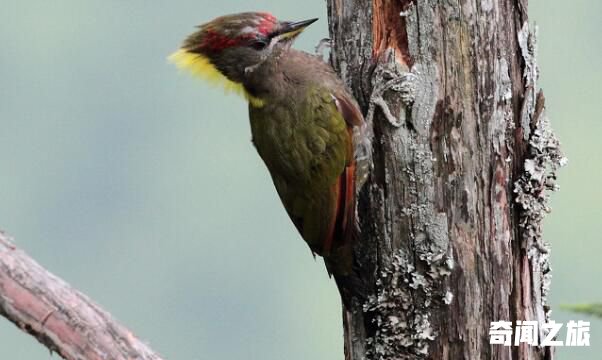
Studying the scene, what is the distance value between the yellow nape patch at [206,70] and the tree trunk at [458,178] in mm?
1122

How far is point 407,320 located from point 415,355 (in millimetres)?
156

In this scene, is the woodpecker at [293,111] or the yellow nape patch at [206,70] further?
the yellow nape patch at [206,70]

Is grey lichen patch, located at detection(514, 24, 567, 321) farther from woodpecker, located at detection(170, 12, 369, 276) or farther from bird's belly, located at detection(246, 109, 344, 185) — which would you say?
bird's belly, located at detection(246, 109, 344, 185)

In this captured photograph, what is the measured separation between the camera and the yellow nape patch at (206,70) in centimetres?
631

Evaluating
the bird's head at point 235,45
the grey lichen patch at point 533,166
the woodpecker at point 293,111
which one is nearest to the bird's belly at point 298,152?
the woodpecker at point 293,111

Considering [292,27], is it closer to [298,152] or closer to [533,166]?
[298,152]

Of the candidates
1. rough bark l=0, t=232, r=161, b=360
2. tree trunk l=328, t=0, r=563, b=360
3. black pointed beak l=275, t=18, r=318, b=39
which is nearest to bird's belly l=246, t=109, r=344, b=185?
black pointed beak l=275, t=18, r=318, b=39

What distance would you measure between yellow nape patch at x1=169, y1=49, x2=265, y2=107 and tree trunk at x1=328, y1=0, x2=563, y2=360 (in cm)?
112

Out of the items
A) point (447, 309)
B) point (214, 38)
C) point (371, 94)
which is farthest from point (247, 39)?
point (447, 309)

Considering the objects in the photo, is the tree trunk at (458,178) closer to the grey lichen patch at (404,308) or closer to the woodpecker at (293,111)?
the grey lichen patch at (404,308)

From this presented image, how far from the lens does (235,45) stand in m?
6.35

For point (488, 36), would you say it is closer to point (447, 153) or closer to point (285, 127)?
point (447, 153)

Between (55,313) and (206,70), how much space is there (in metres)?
2.28

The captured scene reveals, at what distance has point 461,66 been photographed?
17.7 feet
